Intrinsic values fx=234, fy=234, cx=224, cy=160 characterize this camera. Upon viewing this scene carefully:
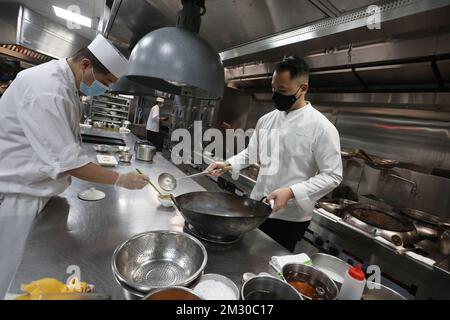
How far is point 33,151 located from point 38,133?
168 mm

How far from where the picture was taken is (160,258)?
1007mm

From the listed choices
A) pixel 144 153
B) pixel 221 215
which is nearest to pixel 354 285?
pixel 221 215

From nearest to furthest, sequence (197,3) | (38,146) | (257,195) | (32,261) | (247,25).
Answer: (32,261), (38,146), (197,3), (247,25), (257,195)

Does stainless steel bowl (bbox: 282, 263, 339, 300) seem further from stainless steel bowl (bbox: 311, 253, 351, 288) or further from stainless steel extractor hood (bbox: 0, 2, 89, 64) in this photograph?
stainless steel extractor hood (bbox: 0, 2, 89, 64)

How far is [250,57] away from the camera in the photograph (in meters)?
2.38

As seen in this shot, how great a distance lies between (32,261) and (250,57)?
2.30m

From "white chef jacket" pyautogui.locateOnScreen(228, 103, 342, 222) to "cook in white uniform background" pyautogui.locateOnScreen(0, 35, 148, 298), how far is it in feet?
3.52

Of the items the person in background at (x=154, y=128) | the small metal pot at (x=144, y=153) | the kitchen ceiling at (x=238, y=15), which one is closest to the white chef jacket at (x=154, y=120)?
the person in background at (x=154, y=128)

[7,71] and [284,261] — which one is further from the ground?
[7,71]

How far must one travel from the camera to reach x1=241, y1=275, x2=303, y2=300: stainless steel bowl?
29.8 inches

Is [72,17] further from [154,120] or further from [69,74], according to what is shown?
[69,74]

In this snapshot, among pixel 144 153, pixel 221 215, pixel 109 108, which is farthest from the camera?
pixel 109 108
